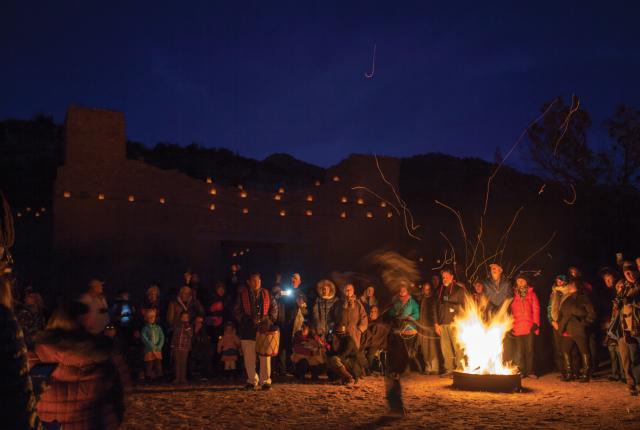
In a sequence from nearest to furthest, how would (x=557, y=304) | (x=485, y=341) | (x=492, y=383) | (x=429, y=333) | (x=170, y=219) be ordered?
(x=492, y=383) < (x=485, y=341) < (x=557, y=304) < (x=429, y=333) < (x=170, y=219)

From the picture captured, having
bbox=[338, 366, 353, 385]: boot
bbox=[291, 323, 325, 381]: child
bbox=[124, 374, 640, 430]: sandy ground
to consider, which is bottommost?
bbox=[124, 374, 640, 430]: sandy ground

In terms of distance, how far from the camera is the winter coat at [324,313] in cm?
1116

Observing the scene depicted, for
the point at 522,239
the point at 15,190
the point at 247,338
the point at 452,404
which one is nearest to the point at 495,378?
the point at 452,404

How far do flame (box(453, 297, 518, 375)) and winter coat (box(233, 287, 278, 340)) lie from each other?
3.29 metres

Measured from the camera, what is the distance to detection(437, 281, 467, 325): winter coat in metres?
11.6

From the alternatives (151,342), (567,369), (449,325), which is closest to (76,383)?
(151,342)

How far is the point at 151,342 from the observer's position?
1055 cm

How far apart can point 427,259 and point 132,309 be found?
1175 centimetres

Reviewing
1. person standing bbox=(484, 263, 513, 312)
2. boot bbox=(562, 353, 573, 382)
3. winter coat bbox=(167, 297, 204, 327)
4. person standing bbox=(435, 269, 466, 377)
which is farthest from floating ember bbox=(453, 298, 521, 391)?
winter coat bbox=(167, 297, 204, 327)

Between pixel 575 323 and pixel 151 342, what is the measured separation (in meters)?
7.23

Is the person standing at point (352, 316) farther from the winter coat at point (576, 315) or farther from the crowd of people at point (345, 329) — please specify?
the winter coat at point (576, 315)

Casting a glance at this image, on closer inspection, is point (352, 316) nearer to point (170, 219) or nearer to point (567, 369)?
point (567, 369)

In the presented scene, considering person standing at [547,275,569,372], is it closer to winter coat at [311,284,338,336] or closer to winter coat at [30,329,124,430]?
winter coat at [311,284,338,336]

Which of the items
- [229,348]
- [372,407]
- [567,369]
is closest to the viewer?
[372,407]
